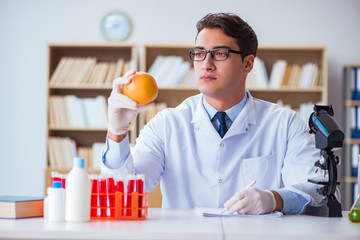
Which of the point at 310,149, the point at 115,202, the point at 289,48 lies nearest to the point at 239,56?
the point at 310,149

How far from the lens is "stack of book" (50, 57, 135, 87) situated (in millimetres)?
4465

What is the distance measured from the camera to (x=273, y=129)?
204 cm

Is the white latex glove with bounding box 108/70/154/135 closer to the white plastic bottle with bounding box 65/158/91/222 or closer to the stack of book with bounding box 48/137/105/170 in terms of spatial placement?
the white plastic bottle with bounding box 65/158/91/222

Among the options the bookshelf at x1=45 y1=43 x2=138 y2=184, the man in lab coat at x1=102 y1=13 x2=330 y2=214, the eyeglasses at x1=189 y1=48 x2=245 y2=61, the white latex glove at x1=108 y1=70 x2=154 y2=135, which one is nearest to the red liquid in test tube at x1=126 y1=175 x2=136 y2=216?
the white latex glove at x1=108 y1=70 x2=154 y2=135

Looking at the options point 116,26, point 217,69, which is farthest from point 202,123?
point 116,26

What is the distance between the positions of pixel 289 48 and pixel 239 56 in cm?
249

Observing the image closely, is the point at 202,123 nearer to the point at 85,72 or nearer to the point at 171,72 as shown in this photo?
the point at 171,72

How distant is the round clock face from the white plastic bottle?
3568 mm

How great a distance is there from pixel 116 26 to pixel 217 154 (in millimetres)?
3021

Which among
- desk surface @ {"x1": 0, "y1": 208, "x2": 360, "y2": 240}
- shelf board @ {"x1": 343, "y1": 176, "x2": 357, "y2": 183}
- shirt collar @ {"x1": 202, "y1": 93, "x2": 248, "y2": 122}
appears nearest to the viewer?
desk surface @ {"x1": 0, "y1": 208, "x2": 360, "y2": 240}

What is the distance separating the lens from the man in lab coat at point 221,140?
1951mm

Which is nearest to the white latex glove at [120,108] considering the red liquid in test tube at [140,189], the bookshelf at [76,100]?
the red liquid in test tube at [140,189]

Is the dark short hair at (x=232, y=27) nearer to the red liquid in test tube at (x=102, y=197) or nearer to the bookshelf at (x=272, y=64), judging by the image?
the red liquid in test tube at (x=102, y=197)

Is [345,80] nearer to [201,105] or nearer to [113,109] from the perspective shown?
[201,105]
